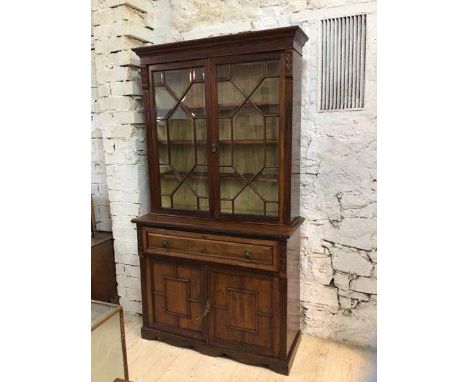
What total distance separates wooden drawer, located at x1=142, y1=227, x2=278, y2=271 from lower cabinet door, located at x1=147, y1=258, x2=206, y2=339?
0.08 m

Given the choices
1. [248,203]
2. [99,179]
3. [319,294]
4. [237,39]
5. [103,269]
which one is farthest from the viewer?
[99,179]

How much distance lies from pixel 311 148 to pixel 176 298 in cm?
121

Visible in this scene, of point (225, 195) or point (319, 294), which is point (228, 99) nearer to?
point (225, 195)

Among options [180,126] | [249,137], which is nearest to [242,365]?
[249,137]

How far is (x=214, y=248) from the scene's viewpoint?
196 centimetres

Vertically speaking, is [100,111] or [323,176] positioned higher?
[100,111]

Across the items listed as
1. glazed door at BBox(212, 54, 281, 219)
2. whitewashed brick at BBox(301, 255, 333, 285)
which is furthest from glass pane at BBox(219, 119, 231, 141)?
whitewashed brick at BBox(301, 255, 333, 285)

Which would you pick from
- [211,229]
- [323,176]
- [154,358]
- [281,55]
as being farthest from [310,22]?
[154,358]

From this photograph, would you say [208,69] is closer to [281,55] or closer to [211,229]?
[281,55]

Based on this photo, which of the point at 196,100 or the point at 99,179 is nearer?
the point at 196,100
